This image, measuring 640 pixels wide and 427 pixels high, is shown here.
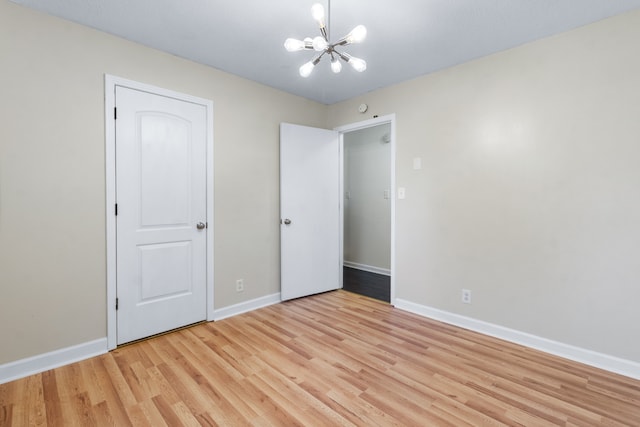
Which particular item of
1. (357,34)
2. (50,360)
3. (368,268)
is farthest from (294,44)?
(368,268)

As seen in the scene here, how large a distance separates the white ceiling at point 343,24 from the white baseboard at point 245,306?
7.82 feet

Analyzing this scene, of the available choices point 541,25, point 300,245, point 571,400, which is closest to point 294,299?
point 300,245

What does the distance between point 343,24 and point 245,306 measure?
2.73 m

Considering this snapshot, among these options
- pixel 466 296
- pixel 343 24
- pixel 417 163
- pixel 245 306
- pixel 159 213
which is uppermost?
pixel 343 24

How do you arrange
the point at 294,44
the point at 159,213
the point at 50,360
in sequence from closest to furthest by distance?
the point at 294,44, the point at 50,360, the point at 159,213

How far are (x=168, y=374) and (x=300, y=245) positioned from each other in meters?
1.88

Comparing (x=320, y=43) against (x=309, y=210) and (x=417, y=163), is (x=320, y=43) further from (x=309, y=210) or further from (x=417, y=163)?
(x=309, y=210)

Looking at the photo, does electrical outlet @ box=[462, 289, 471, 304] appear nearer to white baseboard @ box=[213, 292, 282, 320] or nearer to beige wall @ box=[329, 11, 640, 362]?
beige wall @ box=[329, 11, 640, 362]

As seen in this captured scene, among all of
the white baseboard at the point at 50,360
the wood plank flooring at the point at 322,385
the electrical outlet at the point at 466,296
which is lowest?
the wood plank flooring at the point at 322,385

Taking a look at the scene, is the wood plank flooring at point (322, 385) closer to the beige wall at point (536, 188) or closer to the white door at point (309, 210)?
the beige wall at point (536, 188)

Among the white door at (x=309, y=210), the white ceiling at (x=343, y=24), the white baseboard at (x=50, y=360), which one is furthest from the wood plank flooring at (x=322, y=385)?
the white ceiling at (x=343, y=24)

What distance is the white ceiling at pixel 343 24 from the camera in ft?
6.42

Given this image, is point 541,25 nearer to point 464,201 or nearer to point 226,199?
point 464,201

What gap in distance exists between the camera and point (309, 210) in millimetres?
3637
